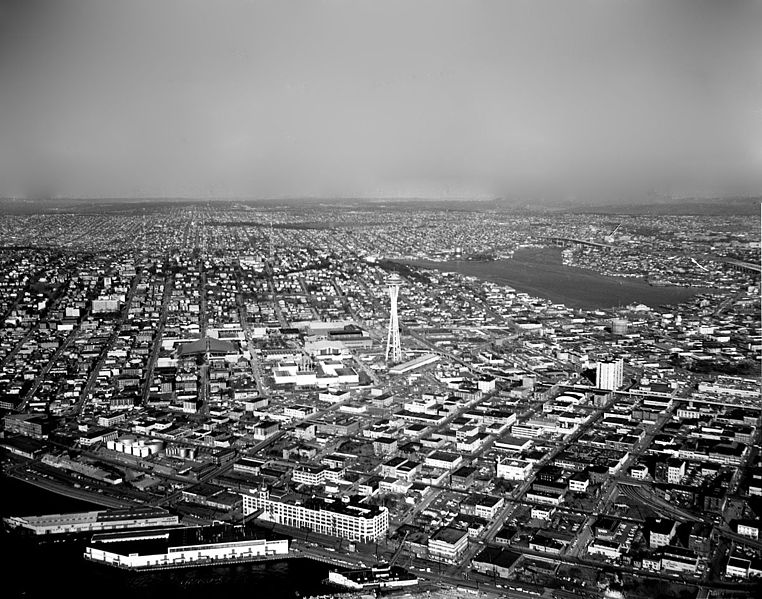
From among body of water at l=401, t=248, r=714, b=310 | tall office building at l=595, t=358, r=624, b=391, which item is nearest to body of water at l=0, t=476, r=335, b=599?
tall office building at l=595, t=358, r=624, b=391

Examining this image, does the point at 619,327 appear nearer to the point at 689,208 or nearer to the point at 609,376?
the point at 609,376

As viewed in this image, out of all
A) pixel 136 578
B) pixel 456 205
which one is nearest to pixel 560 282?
pixel 456 205

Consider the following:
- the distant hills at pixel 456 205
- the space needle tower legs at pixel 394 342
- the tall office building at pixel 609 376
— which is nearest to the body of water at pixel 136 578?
the tall office building at pixel 609 376

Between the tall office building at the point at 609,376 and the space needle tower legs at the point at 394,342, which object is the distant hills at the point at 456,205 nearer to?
the tall office building at the point at 609,376

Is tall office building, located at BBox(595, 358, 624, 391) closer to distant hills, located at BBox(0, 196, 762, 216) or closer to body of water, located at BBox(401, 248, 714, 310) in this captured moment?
distant hills, located at BBox(0, 196, 762, 216)

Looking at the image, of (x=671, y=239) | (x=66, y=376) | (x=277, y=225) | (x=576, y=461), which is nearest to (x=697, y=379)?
(x=576, y=461)
